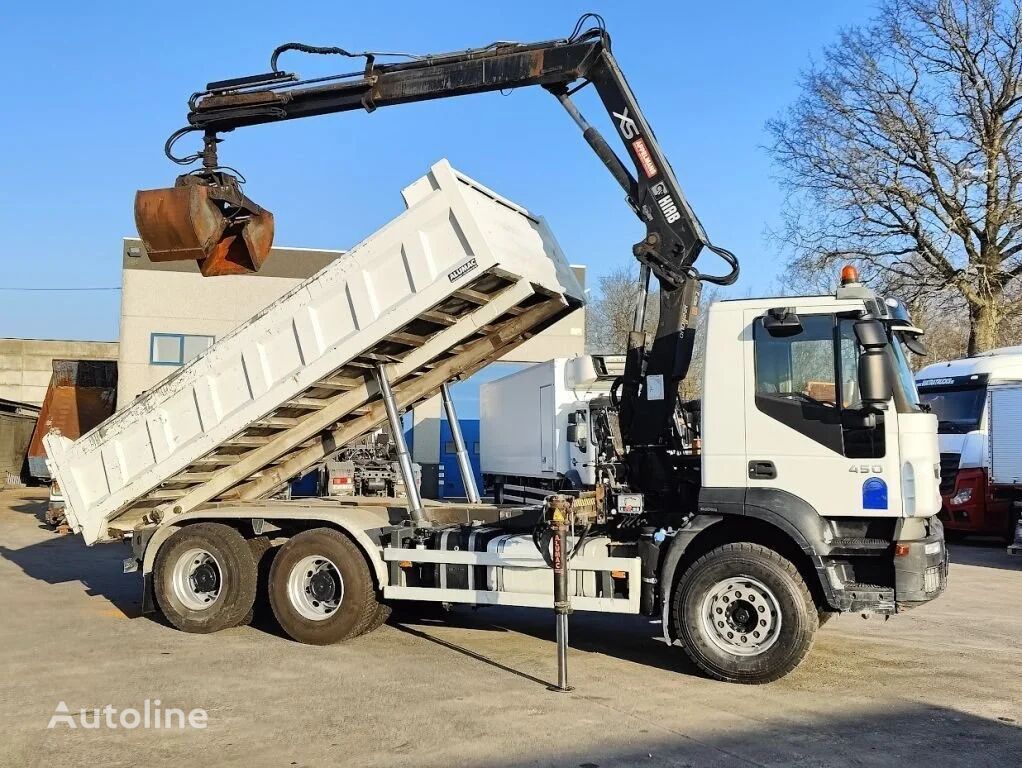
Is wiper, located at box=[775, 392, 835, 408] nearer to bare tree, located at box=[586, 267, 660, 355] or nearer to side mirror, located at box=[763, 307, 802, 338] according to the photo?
side mirror, located at box=[763, 307, 802, 338]

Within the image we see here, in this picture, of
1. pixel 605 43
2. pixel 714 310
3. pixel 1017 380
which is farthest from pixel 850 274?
pixel 1017 380

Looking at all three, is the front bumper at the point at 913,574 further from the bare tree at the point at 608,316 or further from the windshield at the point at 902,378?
the bare tree at the point at 608,316

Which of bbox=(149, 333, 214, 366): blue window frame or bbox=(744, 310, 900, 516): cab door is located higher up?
bbox=(149, 333, 214, 366): blue window frame

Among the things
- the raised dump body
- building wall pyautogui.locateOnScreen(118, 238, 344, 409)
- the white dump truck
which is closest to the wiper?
the raised dump body

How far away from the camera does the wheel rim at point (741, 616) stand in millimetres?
6715

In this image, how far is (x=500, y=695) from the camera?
650 cm

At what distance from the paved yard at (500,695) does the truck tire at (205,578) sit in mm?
211

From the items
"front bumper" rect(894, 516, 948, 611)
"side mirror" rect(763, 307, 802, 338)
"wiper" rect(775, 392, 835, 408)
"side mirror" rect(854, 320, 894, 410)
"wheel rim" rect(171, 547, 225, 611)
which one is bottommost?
"wheel rim" rect(171, 547, 225, 611)

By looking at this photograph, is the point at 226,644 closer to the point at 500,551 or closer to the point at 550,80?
the point at 500,551

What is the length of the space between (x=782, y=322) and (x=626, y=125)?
99.3 inches

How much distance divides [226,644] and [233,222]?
3909mm

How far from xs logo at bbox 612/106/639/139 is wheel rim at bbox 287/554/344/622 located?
15.4 feet

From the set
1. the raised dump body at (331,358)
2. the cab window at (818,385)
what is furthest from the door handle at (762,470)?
the raised dump body at (331,358)

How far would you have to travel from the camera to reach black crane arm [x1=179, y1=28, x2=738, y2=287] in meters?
8.05
